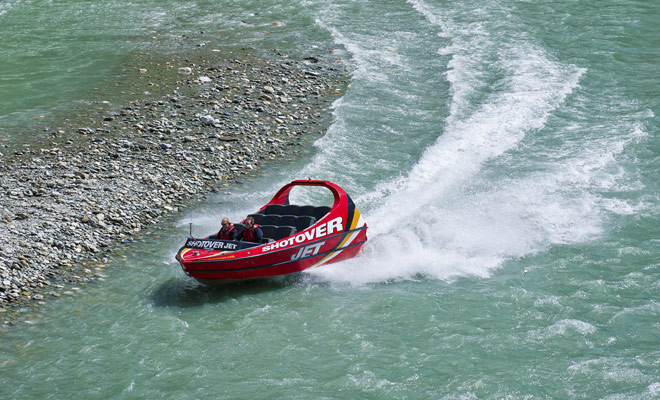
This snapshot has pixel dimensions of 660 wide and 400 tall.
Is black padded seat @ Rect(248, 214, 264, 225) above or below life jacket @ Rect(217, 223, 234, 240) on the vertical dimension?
below

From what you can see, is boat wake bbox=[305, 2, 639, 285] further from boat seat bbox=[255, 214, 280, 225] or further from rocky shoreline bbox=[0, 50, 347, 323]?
rocky shoreline bbox=[0, 50, 347, 323]

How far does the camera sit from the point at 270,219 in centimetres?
1831

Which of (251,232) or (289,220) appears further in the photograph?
(289,220)

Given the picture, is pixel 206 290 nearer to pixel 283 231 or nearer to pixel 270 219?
pixel 283 231

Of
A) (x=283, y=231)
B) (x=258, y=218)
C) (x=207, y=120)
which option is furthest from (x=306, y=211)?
(x=207, y=120)

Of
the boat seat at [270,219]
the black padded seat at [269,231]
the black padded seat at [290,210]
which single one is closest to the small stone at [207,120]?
the black padded seat at [290,210]

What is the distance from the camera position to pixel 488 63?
104 ft

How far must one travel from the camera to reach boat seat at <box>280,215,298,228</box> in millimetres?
18109

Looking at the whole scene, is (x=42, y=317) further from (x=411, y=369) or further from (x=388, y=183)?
(x=388, y=183)

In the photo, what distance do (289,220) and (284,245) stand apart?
1.46 m

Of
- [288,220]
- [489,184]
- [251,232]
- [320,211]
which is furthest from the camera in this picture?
[489,184]

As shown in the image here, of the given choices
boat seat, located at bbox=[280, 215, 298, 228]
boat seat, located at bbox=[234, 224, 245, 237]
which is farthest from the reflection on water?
boat seat, located at bbox=[280, 215, 298, 228]

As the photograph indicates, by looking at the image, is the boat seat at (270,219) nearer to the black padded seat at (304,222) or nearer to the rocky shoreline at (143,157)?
the black padded seat at (304,222)

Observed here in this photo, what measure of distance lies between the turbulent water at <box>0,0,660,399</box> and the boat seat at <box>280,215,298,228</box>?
139 centimetres
